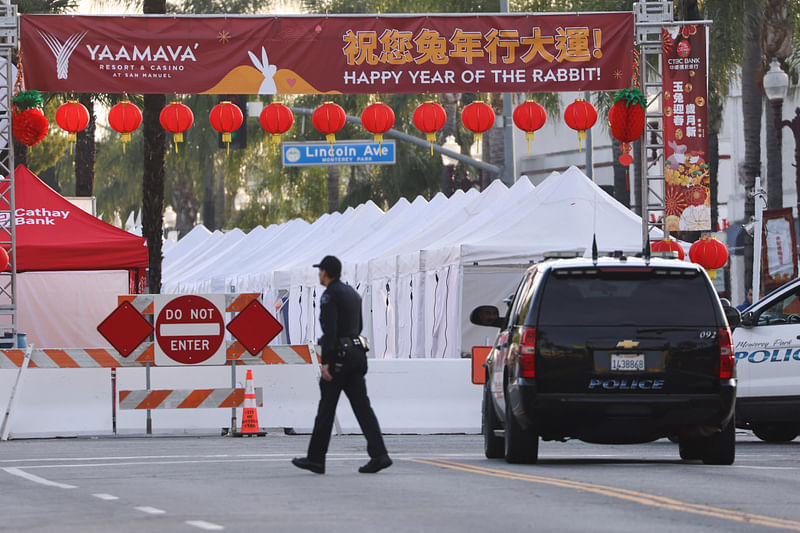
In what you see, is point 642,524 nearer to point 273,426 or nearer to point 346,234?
point 273,426

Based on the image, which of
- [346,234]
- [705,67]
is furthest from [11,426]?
[346,234]

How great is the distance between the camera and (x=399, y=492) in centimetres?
1153

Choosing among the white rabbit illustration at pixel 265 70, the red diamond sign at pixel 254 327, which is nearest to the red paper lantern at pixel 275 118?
the white rabbit illustration at pixel 265 70

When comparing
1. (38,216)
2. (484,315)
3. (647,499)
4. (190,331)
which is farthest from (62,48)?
(647,499)

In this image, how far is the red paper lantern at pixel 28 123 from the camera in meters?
24.2

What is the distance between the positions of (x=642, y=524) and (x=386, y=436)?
11306 mm

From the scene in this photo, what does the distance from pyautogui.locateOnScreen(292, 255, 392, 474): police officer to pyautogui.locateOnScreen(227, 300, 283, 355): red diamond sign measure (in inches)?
281

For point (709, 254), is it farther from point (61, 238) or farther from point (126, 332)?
point (126, 332)

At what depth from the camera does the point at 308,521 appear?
9711 mm

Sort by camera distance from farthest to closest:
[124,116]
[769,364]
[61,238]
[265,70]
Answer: [61,238]
[124,116]
[265,70]
[769,364]

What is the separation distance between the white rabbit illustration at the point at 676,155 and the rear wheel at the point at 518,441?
37.4 ft

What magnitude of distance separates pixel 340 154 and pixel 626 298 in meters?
26.3

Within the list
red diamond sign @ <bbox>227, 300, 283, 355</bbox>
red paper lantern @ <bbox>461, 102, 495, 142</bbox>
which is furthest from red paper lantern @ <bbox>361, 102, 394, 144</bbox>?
red diamond sign @ <bbox>227, 300, 283, 355</bbox>

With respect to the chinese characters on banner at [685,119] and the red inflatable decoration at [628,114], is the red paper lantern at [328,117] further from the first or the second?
the chinese characters on banner at [685,119]
